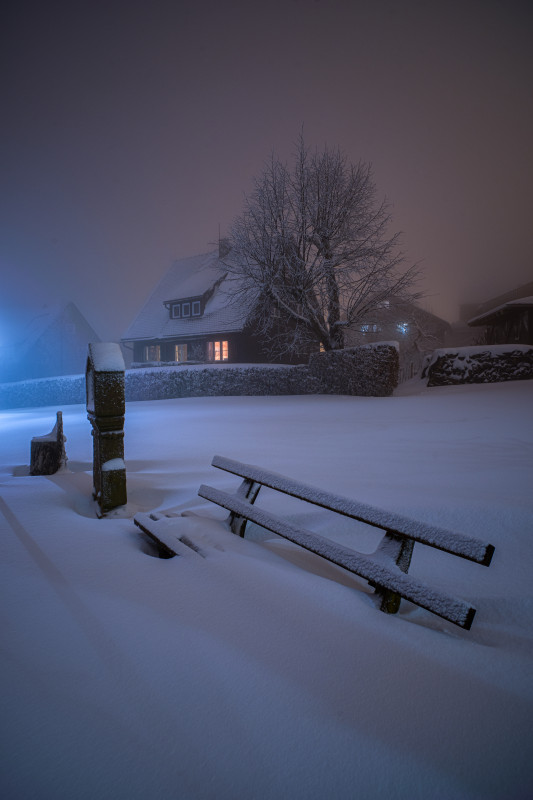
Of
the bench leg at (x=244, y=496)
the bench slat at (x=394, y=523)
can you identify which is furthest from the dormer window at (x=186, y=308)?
the bench slat at (x=394, y=523)

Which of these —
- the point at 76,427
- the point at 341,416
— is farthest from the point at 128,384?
the point at 341,416

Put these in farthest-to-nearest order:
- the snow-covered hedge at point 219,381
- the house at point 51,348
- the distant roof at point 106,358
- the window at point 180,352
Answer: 1. the house at point 51,348
2. the window at point 180,352
3. the snow-covered hedge at point 219,381
4. the distant roof at point 106,358

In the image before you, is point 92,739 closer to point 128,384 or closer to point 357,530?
point 357,530

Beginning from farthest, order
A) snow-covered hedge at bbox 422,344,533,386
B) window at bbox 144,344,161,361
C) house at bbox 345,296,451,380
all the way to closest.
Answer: window at bbox 144,344,161,361 < house at bbox 345,296,451,380 < snow-covered hedge at bbox 422,344,533,386

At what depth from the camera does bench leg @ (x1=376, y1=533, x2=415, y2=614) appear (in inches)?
74.7

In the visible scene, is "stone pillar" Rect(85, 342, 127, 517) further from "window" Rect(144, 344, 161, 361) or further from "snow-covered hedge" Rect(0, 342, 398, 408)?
"window" Rect(144, 344, 161, 361)

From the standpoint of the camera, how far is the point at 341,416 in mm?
9125

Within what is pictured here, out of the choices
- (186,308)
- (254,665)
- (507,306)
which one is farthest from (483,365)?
(186,308)

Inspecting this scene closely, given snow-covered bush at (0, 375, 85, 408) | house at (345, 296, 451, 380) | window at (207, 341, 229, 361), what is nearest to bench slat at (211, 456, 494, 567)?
house at (345, 296, 451, 380)

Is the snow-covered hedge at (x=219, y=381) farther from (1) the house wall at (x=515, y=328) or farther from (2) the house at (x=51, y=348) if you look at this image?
(2) the house at (x=51, y=348)

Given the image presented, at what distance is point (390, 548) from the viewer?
1.92m

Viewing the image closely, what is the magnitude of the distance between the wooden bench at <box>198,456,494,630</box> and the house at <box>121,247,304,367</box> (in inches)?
721

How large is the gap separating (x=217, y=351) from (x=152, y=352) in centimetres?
636

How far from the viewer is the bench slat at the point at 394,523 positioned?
154cm
